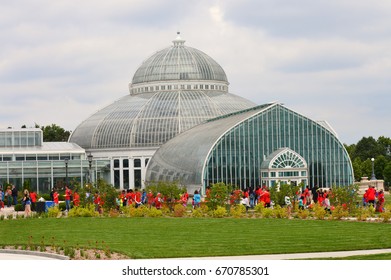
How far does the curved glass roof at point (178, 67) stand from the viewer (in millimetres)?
116938

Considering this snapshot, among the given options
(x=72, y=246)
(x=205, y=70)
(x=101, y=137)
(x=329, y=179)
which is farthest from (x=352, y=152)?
(x=72, y=246)

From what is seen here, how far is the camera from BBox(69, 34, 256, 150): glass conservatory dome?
107438 millimetres

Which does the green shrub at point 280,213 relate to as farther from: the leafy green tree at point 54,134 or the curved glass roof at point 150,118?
the leafy green tree at point 54,134

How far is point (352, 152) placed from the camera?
142 meters

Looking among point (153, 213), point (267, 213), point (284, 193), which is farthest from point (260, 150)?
point (267, 213)

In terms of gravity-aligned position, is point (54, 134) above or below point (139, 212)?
above

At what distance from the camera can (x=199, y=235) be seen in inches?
1374

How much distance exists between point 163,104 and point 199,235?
7607 cm

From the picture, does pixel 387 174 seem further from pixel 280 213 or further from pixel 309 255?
pixel 309 255

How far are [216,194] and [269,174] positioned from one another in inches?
1227

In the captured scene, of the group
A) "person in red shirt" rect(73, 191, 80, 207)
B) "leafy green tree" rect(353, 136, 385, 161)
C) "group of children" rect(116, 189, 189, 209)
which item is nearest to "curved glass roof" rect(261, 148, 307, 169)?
"group of children" rect(116, 189, 189, 209)

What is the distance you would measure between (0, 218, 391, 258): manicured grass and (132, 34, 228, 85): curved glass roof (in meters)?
72.5

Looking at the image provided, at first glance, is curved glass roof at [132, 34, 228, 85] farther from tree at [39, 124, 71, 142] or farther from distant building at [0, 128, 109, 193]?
tree at [39, 124, 71, 142]

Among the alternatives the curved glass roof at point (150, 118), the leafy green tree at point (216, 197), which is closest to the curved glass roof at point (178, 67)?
the curved glass roof at point (150, 118)
